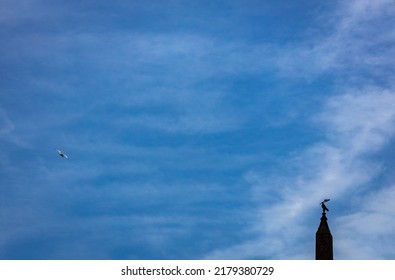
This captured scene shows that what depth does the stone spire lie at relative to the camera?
49.2 meters

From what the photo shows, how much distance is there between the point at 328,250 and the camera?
162 ft

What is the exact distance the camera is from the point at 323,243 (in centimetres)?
4962

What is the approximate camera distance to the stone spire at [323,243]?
4925 centimetres
